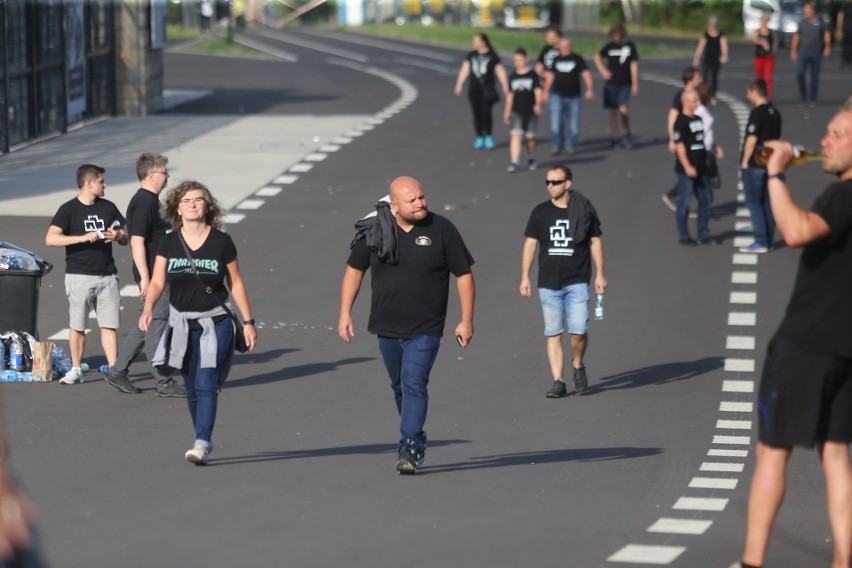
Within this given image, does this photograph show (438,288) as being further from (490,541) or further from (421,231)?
(490,541)

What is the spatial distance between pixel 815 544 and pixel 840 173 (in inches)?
90.6

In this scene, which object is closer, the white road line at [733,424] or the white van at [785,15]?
the white road line at [733,424]

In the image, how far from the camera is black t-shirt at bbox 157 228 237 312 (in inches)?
406

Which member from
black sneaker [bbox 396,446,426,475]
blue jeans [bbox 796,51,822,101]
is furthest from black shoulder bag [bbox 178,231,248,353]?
blue jeans [bbox 796,51,822,101]

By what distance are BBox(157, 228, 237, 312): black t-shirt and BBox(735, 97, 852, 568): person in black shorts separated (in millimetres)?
4029

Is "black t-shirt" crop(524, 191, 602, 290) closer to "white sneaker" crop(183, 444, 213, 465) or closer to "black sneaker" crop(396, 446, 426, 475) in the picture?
"black sneaker" crop(396, 446, 426, 475)

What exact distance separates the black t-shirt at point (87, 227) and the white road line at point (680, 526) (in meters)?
5.94

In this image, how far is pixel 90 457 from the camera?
35.0 feet

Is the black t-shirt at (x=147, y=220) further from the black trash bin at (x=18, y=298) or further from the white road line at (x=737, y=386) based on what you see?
the white road line at (x=737, y=386)

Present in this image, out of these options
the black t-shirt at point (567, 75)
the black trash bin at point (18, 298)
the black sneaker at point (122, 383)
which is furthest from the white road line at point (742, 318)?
the black t-shirt at point (567, 75)

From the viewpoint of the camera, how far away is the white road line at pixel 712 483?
10.4m

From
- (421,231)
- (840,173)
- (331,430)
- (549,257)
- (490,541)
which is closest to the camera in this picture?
(840,173)

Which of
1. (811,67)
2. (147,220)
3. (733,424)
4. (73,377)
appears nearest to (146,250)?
(147,220)

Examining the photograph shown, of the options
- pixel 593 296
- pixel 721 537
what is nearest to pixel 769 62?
pixel 593 296
